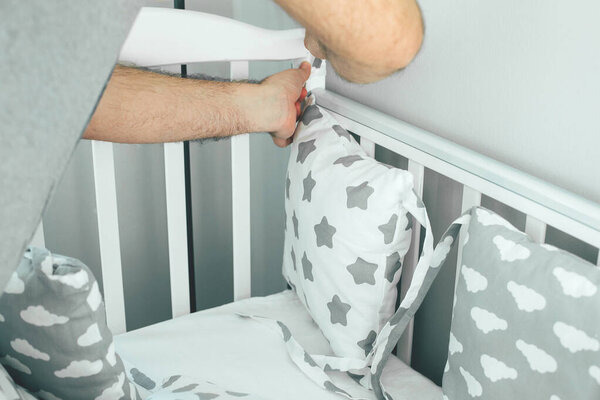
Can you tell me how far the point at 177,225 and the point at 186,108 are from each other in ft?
0.84

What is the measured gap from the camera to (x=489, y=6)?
0.93 m

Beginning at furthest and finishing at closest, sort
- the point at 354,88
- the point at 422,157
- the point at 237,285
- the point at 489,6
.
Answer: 1. the point at 237,285
2. the point at 354,88
3. the point at 422,157
4. the point at 489,6

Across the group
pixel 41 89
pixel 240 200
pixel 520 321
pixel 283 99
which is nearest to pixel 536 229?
pixel 520 321

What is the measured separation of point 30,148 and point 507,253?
79 centimetres

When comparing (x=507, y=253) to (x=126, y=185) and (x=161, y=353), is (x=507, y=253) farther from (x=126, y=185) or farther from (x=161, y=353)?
(x=126, y=185)

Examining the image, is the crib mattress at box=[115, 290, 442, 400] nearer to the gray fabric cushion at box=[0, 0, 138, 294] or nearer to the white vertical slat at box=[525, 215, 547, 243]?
the white vertical slat at box=[525, 215, 547, 243]

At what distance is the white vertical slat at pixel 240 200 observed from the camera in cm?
125

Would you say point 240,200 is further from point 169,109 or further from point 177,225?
point 169,109

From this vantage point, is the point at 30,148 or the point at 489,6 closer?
the point at 30,148

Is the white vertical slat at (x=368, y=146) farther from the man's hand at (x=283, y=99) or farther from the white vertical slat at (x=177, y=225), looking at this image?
the white vertical slat at (x=177, y=225)

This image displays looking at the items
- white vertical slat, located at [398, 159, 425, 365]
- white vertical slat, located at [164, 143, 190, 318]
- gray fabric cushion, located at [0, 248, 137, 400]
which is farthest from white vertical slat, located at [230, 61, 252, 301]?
gray fabric cushion, located at [0, 248, 137, 400]

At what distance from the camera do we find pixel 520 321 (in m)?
0.81

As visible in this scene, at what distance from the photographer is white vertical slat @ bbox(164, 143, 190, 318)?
1214 mm

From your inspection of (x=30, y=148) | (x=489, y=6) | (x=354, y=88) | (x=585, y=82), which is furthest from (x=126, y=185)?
(x=30, y=148)
